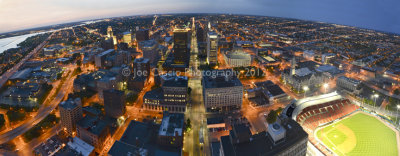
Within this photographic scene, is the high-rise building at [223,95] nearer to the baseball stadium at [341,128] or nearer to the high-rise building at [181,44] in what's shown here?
the baseball stadium at [341,128]

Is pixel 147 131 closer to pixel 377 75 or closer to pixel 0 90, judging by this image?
pixel 0 90

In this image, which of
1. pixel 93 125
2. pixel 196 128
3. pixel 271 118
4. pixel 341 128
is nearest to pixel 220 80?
pixel 196 128

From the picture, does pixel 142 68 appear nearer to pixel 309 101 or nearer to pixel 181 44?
pixel 181 44

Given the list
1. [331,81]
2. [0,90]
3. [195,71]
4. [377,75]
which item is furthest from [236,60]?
[0,90]

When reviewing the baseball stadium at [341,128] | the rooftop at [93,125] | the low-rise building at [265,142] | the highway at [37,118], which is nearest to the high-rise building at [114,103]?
the rooftop at [93,125]

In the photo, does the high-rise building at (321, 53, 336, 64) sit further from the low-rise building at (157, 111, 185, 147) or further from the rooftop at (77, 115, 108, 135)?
the rooftop at (77, 115, 108, 135)
